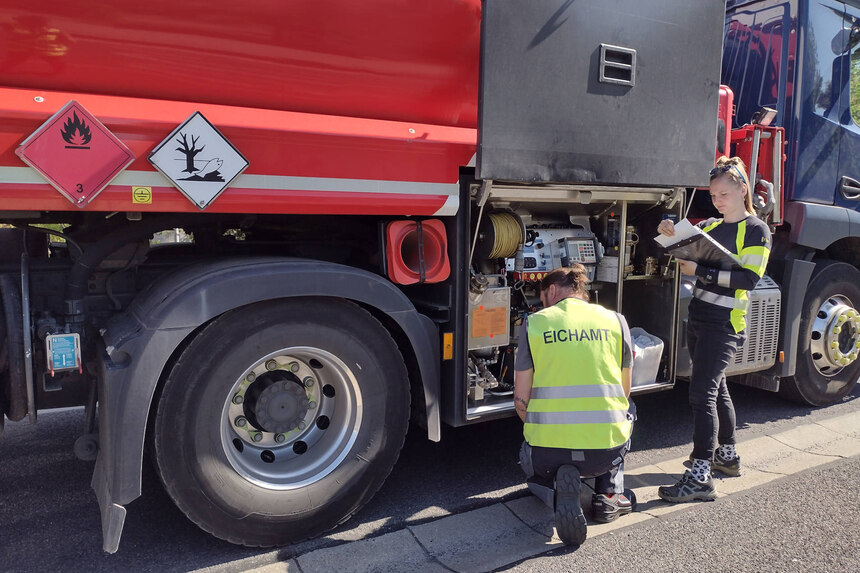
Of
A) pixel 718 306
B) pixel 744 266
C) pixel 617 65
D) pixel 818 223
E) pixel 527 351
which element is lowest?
pixel 527 351

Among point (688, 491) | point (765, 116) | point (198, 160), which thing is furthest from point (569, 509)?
point (765, 116)

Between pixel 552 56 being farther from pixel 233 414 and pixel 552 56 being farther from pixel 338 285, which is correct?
pixel 233 414

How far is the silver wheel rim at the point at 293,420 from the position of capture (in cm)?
297

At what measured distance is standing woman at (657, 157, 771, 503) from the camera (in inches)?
138

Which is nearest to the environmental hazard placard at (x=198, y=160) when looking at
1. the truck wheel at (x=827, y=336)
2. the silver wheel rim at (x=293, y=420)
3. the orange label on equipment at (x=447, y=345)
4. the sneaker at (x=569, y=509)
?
the silver wheel rim at (x=293, y=420)

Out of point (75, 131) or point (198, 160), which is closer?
point (75, 131)

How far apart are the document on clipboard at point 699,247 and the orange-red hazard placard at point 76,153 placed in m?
2.68

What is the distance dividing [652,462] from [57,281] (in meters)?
3.42

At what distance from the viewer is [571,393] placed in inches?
119

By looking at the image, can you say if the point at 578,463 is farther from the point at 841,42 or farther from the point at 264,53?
the point at 841,42

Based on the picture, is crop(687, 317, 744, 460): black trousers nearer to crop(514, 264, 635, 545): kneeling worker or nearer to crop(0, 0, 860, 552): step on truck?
crop(0, 0, 860, 552): step on truck

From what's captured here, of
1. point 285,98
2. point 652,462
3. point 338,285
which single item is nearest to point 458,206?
point 338,285

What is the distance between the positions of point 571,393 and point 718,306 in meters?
1.16

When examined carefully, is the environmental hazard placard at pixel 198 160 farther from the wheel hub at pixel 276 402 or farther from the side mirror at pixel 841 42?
the side mirror at pixel 841 42
